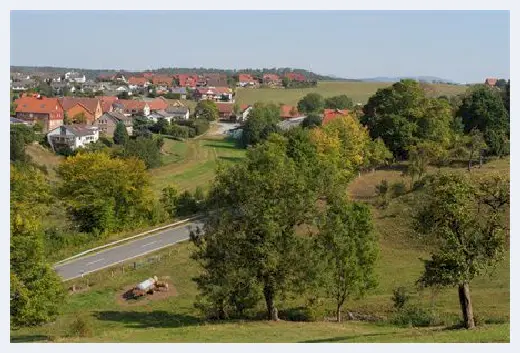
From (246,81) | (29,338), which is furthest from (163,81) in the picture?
(29,338)

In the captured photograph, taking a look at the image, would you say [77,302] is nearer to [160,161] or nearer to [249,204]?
[249,204]

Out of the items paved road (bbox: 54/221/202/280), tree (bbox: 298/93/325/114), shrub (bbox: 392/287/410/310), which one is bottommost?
paved road (bbox: 54/221/202/280)

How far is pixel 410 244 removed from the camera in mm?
25703

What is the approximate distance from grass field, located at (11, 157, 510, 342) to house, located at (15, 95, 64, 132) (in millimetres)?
48384

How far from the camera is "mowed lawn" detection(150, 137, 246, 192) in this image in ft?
165

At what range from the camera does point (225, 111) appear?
9881 cm

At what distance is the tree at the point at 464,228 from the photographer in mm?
14164

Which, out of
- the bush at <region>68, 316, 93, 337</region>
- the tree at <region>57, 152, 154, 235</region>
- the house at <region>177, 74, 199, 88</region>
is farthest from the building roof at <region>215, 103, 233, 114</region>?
the bush at <region>68, 316, 93, 337</region>

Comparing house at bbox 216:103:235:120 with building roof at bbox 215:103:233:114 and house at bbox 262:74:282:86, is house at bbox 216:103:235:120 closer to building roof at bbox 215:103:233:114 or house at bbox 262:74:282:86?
building roof at bbox 215:103:233:114

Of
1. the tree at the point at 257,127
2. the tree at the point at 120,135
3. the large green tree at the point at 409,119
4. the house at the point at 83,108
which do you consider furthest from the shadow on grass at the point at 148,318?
the house at the point at 83,108

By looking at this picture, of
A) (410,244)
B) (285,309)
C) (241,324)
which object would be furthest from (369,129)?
(241,324)

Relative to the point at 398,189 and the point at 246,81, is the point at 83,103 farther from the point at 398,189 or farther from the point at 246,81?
the point at 246,81

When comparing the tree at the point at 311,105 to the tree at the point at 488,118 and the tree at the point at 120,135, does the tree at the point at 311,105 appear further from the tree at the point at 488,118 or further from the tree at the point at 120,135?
the tree at the point at 488,118

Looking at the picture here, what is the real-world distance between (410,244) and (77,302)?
1351cm
